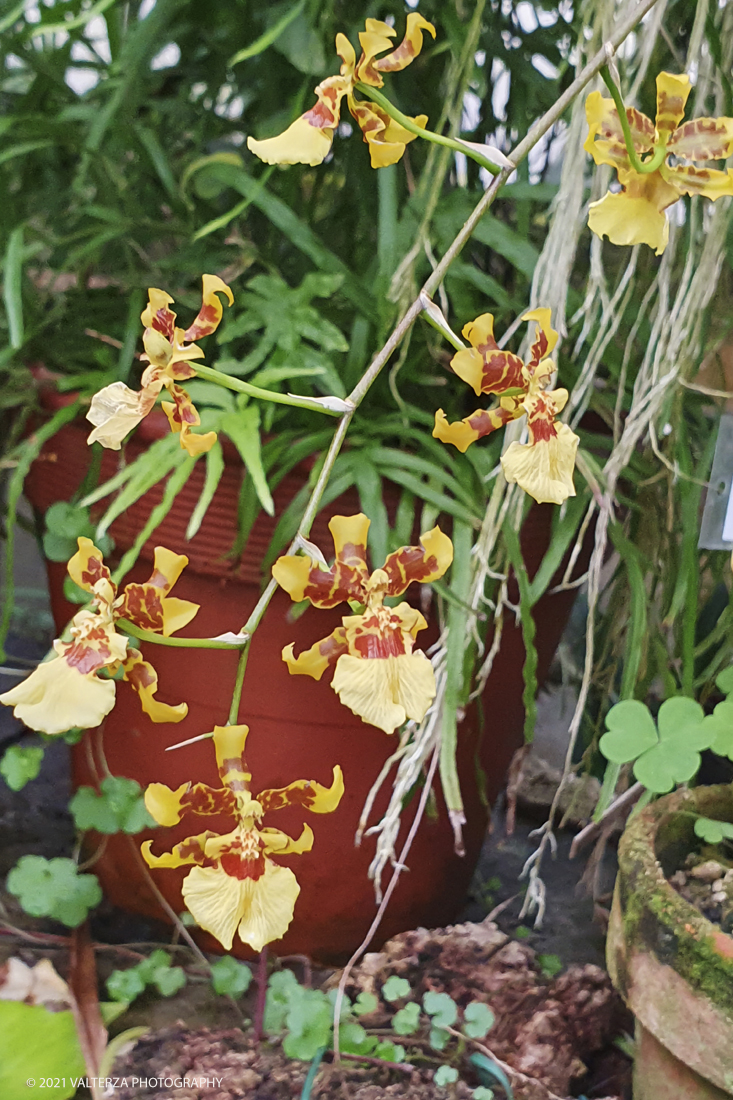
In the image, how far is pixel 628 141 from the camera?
329 millimetres

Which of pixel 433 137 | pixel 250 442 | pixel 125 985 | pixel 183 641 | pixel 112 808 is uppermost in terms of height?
pixel 433 137

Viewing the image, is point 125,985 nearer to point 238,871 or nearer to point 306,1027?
point 306,1027

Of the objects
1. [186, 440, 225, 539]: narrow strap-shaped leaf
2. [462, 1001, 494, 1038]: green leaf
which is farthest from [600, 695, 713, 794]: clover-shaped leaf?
[186, 440, 225, 539]: narrow strap-shaped leaf

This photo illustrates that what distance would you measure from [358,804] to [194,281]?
21.7 inches

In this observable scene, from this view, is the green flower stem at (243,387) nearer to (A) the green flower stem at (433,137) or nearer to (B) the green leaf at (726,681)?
A: (A) the green flower stem at (433,137)

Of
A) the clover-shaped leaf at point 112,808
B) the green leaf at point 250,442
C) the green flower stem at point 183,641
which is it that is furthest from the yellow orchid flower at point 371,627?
the clover-shaped leaf at point 112,808

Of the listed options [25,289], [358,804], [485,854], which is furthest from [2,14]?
[485,854]

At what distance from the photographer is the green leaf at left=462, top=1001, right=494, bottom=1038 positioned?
67cm

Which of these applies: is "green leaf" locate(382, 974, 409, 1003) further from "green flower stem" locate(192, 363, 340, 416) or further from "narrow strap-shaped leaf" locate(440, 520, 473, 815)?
"green flower stem" locate(192, 363, 340, 416)

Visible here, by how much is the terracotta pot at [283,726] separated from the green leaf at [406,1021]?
0.37 feet

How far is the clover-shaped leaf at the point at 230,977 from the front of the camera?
721mm

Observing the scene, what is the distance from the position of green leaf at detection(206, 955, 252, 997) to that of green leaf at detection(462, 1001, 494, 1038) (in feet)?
0.68

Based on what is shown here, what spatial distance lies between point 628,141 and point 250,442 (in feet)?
1.14

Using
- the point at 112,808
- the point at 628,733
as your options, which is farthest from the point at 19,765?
the point at 628,733
